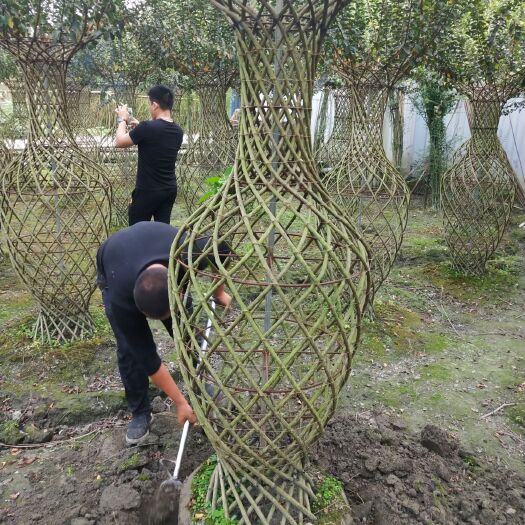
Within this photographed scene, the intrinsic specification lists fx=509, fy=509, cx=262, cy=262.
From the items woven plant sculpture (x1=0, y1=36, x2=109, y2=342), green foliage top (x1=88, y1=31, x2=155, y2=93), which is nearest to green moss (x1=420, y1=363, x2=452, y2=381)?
woven plant sculpture (x1=0, y1=36, x2=109, y2=342)

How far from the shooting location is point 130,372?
270 centimetres

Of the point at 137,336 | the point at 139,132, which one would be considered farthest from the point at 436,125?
the point at 137,336

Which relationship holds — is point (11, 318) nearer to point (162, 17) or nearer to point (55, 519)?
point (55, 519)

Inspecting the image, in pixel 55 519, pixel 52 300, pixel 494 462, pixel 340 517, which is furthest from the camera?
pixel 52 300

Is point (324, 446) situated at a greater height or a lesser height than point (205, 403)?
lesser

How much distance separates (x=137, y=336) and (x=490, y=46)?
438cm

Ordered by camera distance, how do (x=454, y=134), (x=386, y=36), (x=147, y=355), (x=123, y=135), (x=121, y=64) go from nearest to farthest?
(x=147, y=355) → (x=123, y=135) → (x=386, y=36) → (x=121, y=64) → (x=454, y=134)

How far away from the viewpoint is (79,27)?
10.8 feet

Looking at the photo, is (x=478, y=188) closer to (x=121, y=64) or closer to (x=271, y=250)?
(x=271, y=250)

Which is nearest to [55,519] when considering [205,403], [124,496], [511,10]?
[124,496]

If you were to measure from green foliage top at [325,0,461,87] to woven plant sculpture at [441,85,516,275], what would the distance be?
5.18 feet

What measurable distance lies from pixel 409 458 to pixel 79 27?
326cm

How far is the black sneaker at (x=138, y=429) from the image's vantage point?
8.86 feet

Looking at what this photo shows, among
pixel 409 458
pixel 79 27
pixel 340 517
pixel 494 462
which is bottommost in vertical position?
pixel 494 462
